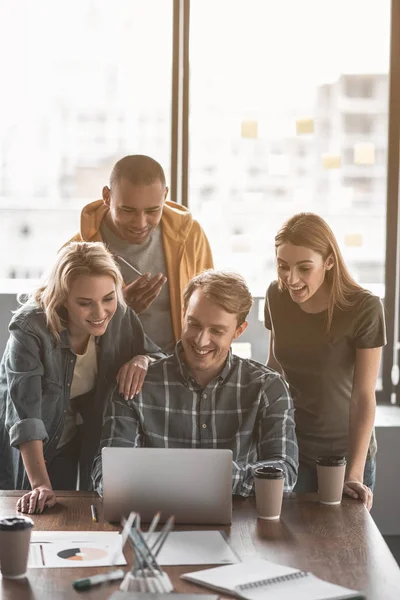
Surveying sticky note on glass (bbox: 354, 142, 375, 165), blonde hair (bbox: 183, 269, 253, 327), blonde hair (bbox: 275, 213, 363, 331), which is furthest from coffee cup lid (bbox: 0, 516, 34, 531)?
sticky note on glass (bbox: 354, 142, 375, 165)

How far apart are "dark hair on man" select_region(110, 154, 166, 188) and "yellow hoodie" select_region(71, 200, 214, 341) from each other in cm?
16

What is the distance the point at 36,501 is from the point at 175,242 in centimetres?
121

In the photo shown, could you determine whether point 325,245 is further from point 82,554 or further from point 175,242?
point 82,554

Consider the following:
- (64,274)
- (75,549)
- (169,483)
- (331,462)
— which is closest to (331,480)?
(331,462)

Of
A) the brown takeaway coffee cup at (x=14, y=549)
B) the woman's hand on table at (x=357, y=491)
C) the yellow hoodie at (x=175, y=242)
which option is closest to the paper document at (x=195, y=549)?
the brown takeaway coffee cup at (x=14, y=549)

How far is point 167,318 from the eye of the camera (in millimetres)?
2895

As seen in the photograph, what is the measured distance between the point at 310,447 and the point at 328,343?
31cm

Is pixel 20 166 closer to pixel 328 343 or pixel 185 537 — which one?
pixel 328 343

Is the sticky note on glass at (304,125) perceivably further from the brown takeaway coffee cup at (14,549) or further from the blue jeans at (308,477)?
Answer: the brown takeaway coffee cup at (14,549)

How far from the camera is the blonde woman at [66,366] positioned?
2.21m

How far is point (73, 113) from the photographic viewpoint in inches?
153

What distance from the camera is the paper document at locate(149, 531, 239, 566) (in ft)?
5.33

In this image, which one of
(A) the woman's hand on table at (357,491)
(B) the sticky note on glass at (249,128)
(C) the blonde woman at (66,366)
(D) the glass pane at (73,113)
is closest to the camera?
(A) the woman's hand on table at (357,491)

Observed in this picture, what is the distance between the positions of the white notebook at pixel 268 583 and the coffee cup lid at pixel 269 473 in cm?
30
